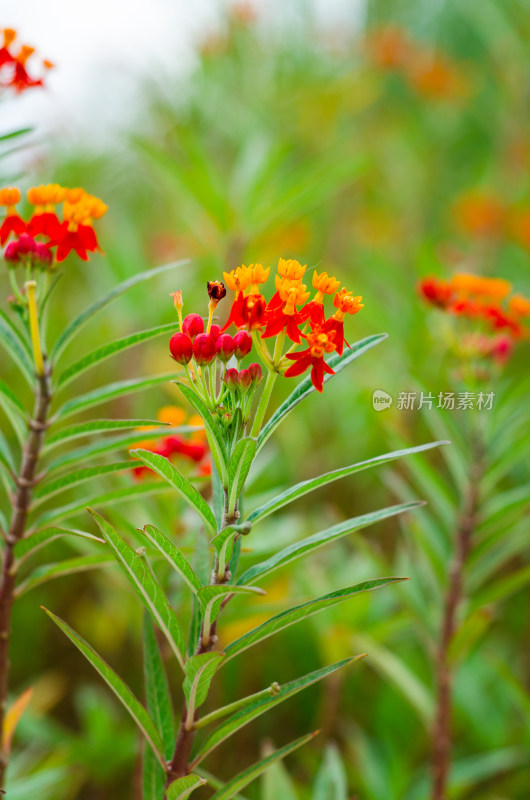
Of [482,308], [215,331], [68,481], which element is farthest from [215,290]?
[482,308]

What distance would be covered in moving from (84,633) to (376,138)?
2567 mm

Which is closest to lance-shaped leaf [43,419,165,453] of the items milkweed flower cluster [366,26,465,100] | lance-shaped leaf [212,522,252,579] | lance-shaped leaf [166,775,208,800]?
lance-shaped leaf [212,522,252,579]

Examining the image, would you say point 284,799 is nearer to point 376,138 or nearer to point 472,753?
point 472,753

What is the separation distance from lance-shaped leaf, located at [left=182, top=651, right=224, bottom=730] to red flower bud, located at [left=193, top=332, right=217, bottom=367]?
0.19m

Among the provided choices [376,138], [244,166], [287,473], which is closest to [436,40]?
[376,138]

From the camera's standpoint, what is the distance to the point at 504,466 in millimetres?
875

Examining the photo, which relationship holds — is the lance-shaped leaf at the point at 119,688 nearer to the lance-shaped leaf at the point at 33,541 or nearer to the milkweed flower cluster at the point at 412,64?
the lance-shaped leaf at the point at 33,541

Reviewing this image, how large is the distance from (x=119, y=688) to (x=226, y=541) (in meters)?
0.14

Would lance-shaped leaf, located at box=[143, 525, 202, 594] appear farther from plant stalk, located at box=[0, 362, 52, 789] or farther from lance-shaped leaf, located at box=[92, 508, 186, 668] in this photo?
plant stalk, located at box=[0, 362, 52, 789]

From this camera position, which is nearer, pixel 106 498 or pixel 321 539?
pixel 321 539

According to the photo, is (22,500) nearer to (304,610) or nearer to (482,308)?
(304,610)

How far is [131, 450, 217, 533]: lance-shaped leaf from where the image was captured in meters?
0.43

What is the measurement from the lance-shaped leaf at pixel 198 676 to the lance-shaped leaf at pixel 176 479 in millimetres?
85

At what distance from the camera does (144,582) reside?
470mm
